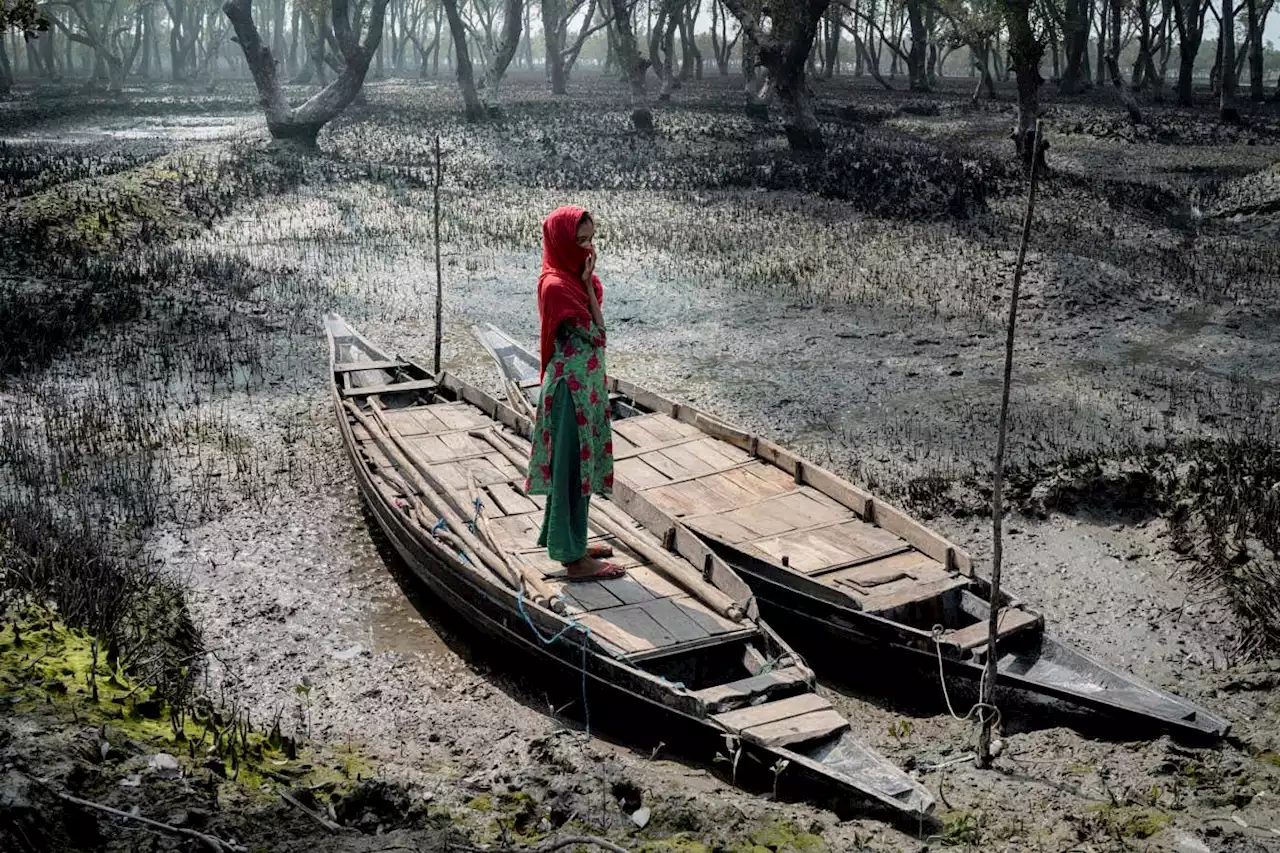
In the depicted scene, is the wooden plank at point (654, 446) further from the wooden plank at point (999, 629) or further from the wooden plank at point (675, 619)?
the wooden plank at point (999, 629)

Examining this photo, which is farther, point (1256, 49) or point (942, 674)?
point (1256, 49)

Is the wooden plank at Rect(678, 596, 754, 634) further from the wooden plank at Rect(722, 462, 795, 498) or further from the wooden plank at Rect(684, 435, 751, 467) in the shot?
the wooden plank at Rect(684, 435, 751, 467)

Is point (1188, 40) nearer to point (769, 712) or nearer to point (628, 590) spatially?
point (628, 590)

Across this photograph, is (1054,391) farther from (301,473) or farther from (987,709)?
(301,473)

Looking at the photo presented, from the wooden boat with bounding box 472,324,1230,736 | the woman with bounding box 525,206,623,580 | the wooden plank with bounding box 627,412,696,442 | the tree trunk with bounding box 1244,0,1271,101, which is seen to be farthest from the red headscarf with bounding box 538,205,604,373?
the tree trunk with bounding box 1244,0,1271,101

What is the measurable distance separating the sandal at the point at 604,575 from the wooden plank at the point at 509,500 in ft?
3.61

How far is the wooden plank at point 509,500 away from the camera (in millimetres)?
7703

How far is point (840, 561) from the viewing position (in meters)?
6.83

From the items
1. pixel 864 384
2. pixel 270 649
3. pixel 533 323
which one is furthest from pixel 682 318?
pixel 270 649

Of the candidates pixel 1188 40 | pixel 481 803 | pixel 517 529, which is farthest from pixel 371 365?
pixel 1188 40

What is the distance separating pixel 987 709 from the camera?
5703mm

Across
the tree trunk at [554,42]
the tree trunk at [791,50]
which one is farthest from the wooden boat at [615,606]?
the tree trunk at [554,42]

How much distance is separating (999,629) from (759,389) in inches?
221

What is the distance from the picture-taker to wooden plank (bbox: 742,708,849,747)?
17.0ft
